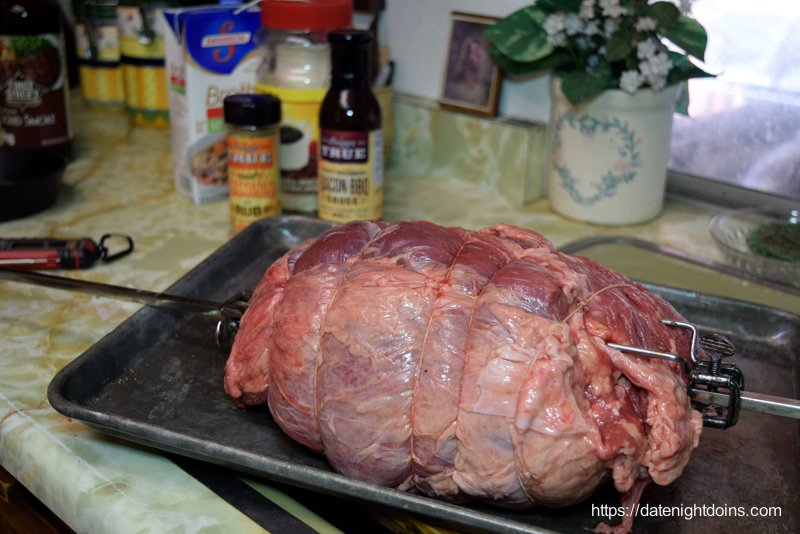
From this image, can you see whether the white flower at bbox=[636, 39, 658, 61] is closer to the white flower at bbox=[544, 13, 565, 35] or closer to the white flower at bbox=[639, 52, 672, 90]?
the white flower at bbox=[639, 52, 672, 90]

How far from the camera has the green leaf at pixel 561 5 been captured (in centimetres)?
131

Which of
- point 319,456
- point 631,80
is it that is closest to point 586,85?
point 631,80

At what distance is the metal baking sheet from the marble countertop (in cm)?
5

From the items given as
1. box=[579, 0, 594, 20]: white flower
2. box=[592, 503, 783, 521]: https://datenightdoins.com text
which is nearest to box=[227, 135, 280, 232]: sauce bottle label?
box=[579, 0, 594, 20]: white flower

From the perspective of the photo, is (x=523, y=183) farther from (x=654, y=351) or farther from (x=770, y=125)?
(x=654, y=351)

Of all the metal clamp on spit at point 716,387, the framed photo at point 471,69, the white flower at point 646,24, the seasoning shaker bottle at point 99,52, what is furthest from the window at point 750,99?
the seasoning shaker bottle at point 99,52

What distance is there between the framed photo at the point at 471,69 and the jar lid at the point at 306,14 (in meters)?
0.32

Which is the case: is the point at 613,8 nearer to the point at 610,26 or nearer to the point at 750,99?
the point at 610,26

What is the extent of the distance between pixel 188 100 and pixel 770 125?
1005mm

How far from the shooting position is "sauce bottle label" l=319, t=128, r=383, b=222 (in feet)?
4.17

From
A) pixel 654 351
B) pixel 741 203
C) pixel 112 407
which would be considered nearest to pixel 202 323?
pixel 112 407

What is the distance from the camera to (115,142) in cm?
191

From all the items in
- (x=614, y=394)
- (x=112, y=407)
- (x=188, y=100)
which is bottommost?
(x=112, y=407)

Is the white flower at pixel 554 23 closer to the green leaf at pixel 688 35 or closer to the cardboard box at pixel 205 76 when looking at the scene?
the green leaf at pixel 688 35
